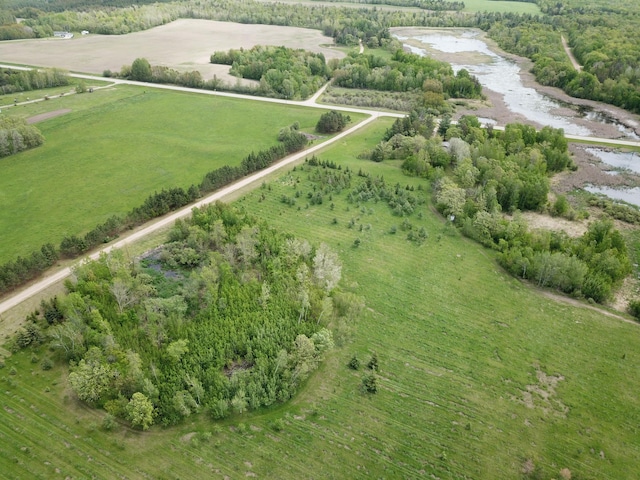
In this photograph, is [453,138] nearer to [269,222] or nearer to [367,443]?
[269,222]

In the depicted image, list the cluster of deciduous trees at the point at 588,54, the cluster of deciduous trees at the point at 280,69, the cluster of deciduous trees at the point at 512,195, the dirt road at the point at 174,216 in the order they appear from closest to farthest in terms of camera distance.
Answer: the dirt road at the point at 174,216, the cluster of deciduous trees at the point at 512,195, the cluster of deciduous trees at the point at 588,54, the cluster of deciduous trees at the point at 280,69

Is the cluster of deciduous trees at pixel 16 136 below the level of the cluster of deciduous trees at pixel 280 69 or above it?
below

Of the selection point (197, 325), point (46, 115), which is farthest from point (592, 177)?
point (46, 115)

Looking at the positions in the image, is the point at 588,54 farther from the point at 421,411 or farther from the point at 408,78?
the point at 421,411

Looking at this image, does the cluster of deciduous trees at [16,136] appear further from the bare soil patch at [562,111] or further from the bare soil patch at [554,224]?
the bare soil patch at [562,111]

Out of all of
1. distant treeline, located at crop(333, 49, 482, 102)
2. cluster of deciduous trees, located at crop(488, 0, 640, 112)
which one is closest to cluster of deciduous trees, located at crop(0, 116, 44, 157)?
distant treeline, located at crop(333, 49, 482, 102)

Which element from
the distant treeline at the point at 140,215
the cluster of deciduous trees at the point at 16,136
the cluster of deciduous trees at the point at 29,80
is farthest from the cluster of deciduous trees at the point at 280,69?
the cluster of deciduous trees at the point at 16,136

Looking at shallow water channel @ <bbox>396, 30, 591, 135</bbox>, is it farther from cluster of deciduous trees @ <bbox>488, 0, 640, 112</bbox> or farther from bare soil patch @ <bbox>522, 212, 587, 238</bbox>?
bare soil patch @ <bbox>522, 212, 587, 238</bbox>

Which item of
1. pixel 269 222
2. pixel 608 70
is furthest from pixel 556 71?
pixel 269 222
